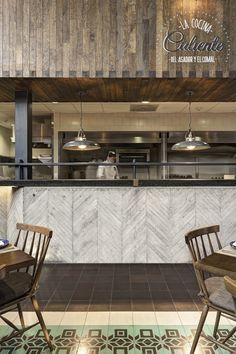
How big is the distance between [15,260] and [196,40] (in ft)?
12.2

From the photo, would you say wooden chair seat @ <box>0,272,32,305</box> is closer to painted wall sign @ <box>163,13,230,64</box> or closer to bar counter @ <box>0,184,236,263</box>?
bar counter @ <box>0,184,236,263</box>

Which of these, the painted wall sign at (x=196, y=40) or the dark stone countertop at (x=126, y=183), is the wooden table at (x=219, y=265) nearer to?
the dark stone countertop at (x=126, y=183)

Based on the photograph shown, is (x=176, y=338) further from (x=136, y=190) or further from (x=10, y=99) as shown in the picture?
(x=10, y=99)

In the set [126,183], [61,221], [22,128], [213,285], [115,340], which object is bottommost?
[115,340]

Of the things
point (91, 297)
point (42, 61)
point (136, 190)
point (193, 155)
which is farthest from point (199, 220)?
point (193, 155)

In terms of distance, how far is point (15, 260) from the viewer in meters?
1.91

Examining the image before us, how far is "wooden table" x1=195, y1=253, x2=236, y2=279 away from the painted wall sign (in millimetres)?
3017

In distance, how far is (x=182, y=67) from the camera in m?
4.06

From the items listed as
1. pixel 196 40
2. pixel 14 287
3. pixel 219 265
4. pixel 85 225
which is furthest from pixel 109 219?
pixel 196 40

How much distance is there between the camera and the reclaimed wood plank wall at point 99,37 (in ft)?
13.2

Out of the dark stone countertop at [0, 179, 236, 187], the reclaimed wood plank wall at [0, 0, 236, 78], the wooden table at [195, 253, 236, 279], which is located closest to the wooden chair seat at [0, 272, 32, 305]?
the wooden table at [195, 253, 236, 279]

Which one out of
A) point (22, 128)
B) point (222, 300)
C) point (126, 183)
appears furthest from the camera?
point (22, 128)

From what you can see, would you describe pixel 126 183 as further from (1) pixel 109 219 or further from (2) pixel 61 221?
(2) pixel 61 221

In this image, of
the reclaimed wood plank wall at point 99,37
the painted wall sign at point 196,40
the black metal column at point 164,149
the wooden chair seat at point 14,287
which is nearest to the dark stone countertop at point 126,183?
the reclaimed wood plank wall at point 99,37
